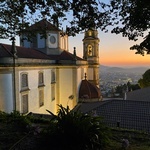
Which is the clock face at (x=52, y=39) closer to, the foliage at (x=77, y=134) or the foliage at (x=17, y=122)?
the foliage at (x=17, y=122)

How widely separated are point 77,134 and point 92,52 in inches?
1363

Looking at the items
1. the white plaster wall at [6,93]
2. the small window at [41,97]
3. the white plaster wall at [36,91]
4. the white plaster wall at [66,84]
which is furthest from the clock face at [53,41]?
the white plaster wall at [6,93]

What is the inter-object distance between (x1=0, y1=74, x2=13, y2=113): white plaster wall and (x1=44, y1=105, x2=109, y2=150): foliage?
44.0 ft

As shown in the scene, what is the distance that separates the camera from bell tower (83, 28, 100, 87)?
38250 millimetres

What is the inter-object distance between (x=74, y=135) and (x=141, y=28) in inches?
195

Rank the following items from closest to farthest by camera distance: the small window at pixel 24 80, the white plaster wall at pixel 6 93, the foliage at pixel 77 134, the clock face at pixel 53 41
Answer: the foliage at pixel 77 134
the white plaster wall at pixel 6 93
the small window at pixel 24 80
the clock face at pixel 53 41

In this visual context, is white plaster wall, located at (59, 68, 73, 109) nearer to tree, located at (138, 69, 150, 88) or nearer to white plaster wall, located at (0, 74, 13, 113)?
white plaster wall, located at (0, 74, 13, 113)

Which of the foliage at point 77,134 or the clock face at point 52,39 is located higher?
the clock face at point 52,39

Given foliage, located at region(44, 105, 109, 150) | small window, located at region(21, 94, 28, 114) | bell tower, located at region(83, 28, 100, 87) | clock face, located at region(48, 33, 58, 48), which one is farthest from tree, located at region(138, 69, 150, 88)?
foliage, located at region(44, 105, 109, 150)

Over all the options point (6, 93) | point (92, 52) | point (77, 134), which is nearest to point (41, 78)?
point (6, 93)

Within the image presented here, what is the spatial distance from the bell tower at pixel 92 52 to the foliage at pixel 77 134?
33436 millimetres

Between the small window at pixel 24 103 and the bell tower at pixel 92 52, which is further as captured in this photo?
the bell tower at pixel 92 52

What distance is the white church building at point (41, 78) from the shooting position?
18.4 metres

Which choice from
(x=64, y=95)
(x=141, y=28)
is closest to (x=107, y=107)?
(x=141, y=28)
